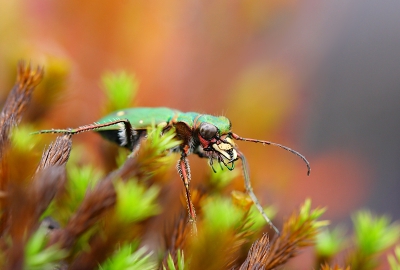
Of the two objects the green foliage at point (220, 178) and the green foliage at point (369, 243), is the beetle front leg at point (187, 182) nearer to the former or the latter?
the green foliage at point (220, 178)

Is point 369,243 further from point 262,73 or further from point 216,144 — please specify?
point 262,73

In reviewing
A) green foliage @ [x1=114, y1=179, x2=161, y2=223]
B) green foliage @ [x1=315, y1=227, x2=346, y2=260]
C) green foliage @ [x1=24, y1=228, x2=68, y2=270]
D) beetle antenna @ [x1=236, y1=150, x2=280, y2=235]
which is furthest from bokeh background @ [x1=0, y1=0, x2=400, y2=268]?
green foliage @ [x1=24, y1=228, x2=68, y2=270]

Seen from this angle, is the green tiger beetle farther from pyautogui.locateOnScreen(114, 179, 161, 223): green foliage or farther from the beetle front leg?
pyautogui.locateOnScreen(114, 179, 161, 223): green foliage

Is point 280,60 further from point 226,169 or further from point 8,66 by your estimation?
point 8,66

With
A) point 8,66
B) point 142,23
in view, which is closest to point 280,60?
point 142,23

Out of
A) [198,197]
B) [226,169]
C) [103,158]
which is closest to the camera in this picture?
[198,197]

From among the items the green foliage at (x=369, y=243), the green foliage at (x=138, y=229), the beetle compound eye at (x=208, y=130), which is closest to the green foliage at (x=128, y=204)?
the green foliage at (x=138, y=229)

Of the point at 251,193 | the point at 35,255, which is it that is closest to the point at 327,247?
the point at 251,193
